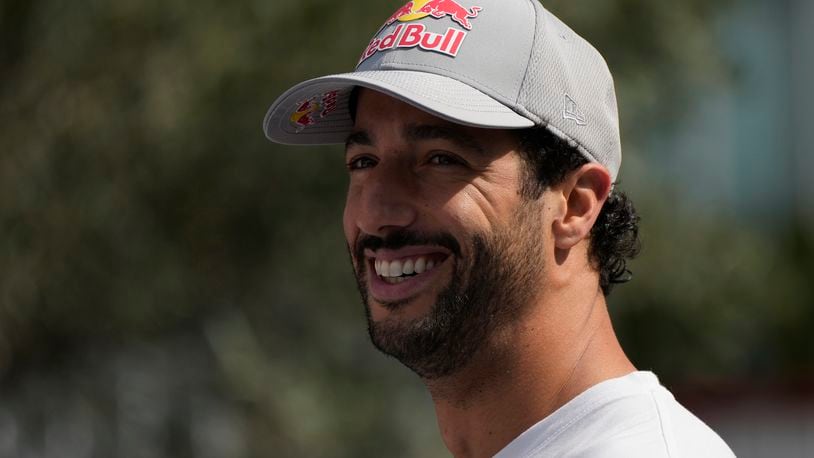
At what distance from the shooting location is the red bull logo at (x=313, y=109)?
9.67 feet

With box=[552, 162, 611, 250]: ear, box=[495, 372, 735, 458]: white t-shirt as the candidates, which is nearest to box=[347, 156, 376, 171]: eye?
box=[552, 162, 611, 250]: ear

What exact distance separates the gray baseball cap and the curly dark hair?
3 centimetres

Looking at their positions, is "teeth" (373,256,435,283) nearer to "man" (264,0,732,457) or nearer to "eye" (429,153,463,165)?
"man" (264,0,732,457)

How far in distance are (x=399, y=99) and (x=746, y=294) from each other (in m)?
6.93

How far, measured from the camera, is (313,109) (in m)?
2.99

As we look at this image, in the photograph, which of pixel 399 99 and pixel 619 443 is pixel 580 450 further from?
pixel 399 99

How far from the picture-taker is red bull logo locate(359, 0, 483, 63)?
2.70 m

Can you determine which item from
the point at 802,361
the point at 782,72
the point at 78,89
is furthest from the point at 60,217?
the point at 782,72

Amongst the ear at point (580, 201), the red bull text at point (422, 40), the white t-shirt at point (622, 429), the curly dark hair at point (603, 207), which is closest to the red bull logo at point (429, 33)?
the red bull text at point (422, 40)

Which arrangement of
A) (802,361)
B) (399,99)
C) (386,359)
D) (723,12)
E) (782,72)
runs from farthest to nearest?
(782,72)
(802,361)
(723,12)
(386,359)
(399,99)

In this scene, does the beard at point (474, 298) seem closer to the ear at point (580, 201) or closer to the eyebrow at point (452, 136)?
the ear at point (580, 201)

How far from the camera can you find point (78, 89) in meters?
6.92

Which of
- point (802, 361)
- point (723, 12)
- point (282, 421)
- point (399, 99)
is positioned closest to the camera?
point (399, 99)

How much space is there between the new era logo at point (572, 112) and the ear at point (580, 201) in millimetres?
96
